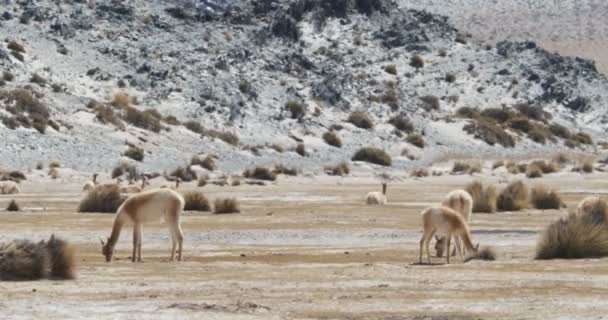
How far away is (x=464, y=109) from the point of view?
218 feet

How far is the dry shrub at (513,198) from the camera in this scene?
107ft

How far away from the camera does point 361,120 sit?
60094 mm

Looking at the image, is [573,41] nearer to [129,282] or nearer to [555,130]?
[555,130]

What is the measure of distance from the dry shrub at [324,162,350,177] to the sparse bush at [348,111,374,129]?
983 centimetres

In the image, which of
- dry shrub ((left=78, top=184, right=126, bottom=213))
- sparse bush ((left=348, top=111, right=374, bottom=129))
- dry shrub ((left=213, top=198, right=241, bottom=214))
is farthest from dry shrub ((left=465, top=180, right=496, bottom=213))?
sparse bush ((left=348, top=111, right=374, bottom=129))

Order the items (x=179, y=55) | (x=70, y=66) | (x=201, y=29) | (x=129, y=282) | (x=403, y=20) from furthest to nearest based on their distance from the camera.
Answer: (x=403, y=20) < (x=201, y=29) < (x=179, y=55) < (x=70, y=66) < (x=129, y=282)

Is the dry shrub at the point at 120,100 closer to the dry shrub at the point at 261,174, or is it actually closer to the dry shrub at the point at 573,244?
the dry shrub at the point at 261,174

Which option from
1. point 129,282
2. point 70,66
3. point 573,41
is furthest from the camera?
point 573,41

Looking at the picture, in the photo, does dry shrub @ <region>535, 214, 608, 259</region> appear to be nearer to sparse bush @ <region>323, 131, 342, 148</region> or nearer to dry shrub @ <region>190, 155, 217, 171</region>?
dry shrub @ <region>190, 155, 217, 171</region>

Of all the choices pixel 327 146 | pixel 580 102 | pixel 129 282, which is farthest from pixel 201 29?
pixel 129 282

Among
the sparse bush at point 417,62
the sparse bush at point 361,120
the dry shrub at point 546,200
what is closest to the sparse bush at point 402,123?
the sparse bush at point 361,120

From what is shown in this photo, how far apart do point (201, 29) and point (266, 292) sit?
53.6 metres

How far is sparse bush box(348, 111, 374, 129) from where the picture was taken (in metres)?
59.7

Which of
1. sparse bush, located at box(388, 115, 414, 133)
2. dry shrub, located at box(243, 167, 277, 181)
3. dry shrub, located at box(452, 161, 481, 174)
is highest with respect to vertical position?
sparse bush, located at box(388, 115, 414, 133)
